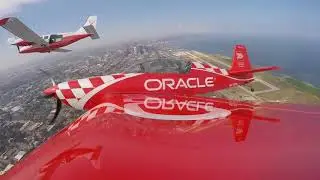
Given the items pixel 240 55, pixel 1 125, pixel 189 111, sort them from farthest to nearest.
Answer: pixel 1 125 < pixel 240 55 < pixel 189 111

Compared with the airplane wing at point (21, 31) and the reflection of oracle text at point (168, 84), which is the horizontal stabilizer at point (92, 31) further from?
the reflection of oracle text at point (168, 84)

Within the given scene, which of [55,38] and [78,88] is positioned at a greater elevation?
[78,88]

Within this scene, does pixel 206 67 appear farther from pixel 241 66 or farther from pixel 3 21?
pixel 3 21

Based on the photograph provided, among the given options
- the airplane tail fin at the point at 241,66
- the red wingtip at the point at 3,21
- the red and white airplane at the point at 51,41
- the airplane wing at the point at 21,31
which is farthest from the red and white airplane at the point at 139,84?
the red and white airplane at the point at 51,41

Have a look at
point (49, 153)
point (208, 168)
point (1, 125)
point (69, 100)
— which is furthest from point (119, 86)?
point (1, 125)

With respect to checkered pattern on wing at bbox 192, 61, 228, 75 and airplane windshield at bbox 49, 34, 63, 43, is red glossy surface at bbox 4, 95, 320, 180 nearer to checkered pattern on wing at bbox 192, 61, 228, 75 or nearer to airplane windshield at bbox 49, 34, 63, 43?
checkered pattern on wing at bbox 192, 61, 228, 75

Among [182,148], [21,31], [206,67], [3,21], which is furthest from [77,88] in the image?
[21,31]

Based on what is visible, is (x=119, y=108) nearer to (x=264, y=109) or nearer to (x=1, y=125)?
(x=264, y=109)

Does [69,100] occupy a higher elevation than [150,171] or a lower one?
lower

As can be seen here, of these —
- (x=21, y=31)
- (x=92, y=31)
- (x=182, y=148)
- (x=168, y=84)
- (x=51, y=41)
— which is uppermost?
(x=182, y=148)
